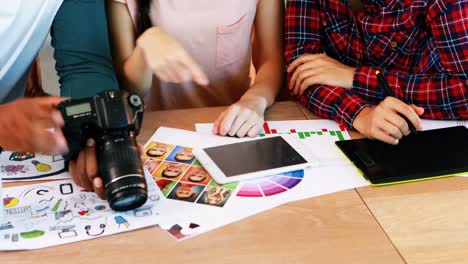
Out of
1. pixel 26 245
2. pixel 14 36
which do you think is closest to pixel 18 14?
pixel 14 36

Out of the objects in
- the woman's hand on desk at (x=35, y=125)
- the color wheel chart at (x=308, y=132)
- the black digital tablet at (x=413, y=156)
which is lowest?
the color wheel chart at (x=308, y=132)

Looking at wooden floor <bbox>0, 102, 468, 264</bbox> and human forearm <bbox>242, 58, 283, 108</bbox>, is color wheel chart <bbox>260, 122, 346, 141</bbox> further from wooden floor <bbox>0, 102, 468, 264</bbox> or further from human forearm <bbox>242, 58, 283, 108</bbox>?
wooden floor <bbox>0, 102, 468, 264</bbox>

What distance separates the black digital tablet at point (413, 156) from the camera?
0.93 metres

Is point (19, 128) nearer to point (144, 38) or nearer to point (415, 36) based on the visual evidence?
point (144, 38)

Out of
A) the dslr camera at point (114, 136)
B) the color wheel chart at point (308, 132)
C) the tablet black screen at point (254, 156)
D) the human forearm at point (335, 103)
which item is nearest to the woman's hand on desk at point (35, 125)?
the dslr camera at point (114, 136)

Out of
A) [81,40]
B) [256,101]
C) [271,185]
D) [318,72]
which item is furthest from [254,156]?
[81,40]

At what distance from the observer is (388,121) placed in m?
1.05

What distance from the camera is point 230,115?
3.55ft

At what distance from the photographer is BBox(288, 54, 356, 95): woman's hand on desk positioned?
121cm

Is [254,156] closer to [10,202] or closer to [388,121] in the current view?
[388,121]

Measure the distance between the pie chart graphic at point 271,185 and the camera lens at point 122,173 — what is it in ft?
0.56

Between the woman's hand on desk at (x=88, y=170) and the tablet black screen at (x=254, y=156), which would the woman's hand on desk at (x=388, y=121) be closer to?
the tablet black screen at (x=254, y=156)

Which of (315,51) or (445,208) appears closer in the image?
(445,208)

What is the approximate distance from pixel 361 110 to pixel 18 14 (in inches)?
27.8
